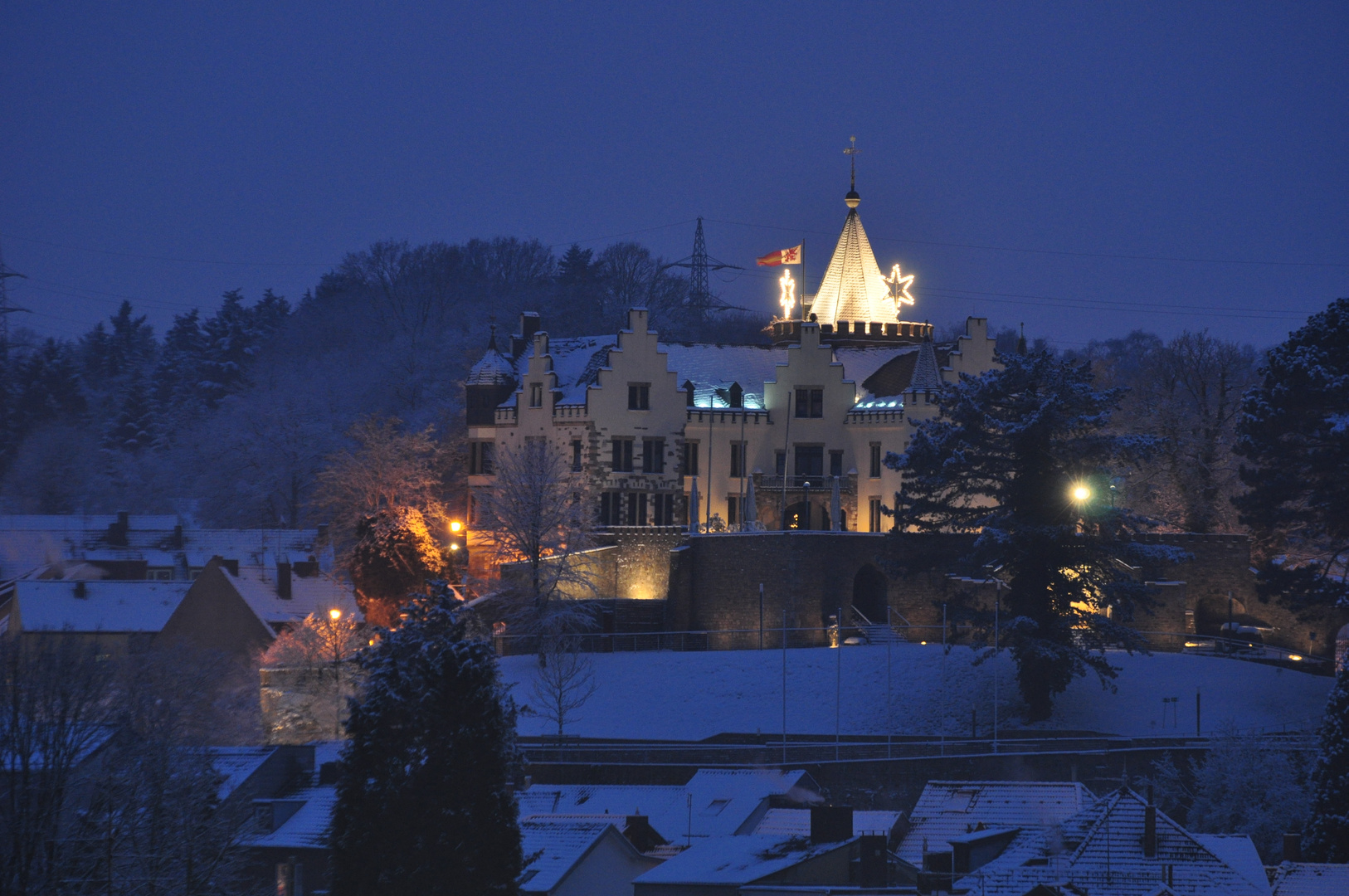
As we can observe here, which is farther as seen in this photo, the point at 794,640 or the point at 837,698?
the point at 794,640

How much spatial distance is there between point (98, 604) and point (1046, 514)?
36.3 metres

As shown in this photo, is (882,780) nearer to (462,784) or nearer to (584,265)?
(462,784)

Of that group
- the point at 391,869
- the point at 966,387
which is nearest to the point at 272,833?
the point at 391,869

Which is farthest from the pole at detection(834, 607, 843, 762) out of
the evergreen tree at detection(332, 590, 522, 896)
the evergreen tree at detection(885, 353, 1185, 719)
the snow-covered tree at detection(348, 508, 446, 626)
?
the evergreen tree at detection(332, 590, 522, 896)

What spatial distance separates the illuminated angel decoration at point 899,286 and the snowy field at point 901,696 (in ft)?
66.8

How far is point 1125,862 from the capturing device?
31500 millimetres

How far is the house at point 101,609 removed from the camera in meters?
66.7

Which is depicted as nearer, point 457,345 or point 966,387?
point 966,387

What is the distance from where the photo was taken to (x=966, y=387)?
5309 centimetres

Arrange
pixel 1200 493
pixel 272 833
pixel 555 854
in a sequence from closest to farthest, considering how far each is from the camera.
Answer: pixel 555 854 < pixel 272 833 < pixel 1200 493

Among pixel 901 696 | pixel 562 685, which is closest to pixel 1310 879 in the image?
pixel 901 696

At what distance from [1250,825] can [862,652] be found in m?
15.5

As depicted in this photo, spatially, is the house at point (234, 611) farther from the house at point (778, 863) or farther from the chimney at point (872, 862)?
the chimney at point (872, 862)

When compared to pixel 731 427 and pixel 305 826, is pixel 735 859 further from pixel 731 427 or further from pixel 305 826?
pixel 731 427
